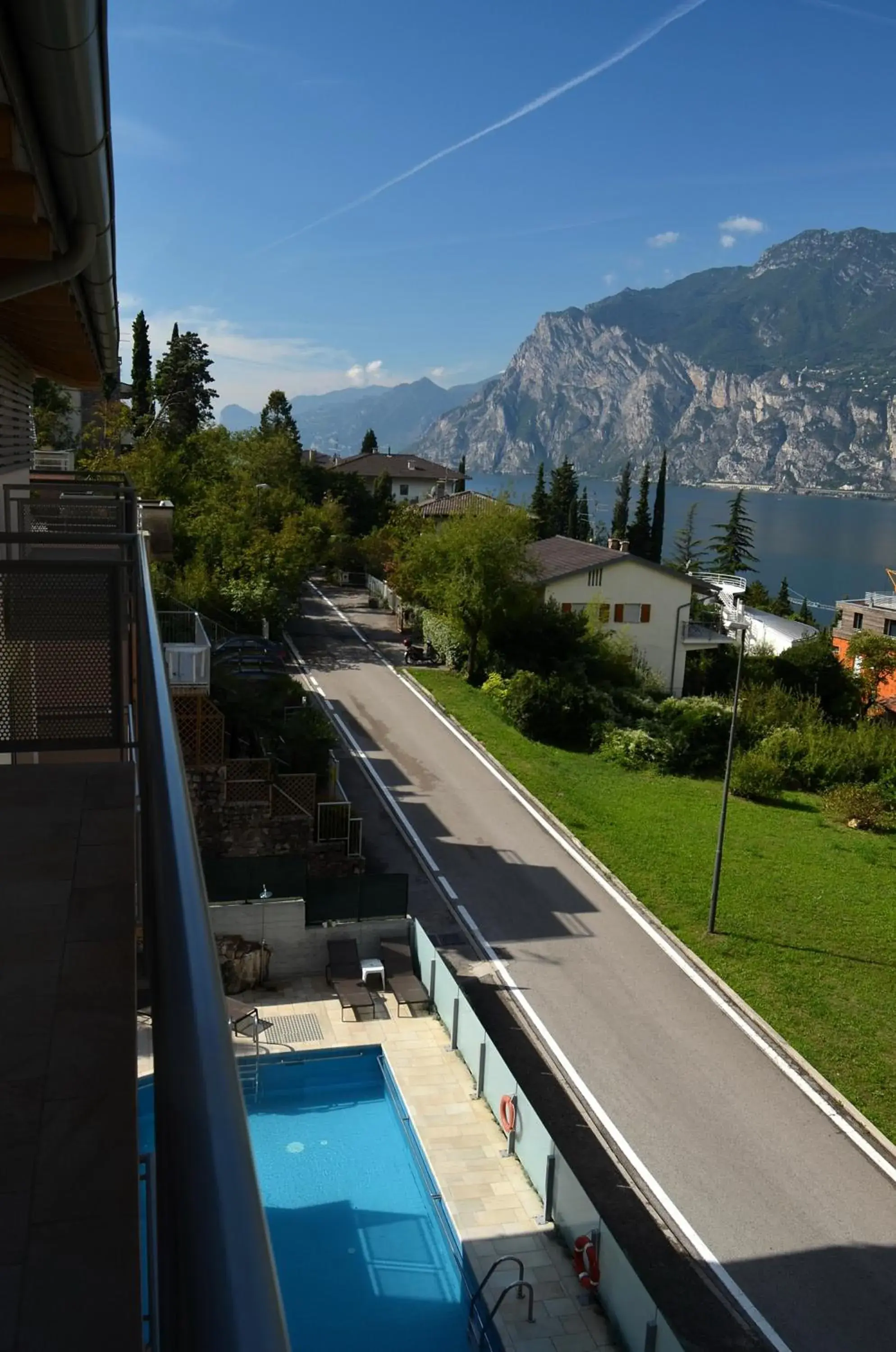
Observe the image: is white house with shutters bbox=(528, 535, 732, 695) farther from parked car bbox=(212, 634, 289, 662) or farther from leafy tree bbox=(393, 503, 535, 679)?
parked car bbox=(212, 634, 289, 662)

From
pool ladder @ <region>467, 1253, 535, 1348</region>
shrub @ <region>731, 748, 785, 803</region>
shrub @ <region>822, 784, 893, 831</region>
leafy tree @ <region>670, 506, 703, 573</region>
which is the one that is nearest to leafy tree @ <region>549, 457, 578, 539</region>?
leafy tree @ <region>670, 506, 703, 573</region>

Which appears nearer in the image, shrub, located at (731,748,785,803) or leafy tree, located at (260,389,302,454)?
shrub, located at (731,748,785,803)

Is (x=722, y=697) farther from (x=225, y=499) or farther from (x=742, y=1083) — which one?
(x=742, y=1083)

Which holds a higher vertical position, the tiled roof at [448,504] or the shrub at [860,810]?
the tiled roof at [448,504]

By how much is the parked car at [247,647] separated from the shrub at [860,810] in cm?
1677

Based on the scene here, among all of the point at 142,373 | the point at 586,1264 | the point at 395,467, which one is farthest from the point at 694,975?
the point at 395,467

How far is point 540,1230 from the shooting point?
11398mm

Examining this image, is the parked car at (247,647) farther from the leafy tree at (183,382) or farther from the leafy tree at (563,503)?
the leafy tree at (563,503)

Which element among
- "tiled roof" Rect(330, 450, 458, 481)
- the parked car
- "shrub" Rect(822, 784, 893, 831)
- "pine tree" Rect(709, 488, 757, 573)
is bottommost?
"shrub" Rect(822, 784, 893, 831)

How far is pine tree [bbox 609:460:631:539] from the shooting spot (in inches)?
2867

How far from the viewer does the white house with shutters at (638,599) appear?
40500mm

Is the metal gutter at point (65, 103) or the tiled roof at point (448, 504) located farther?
the tiled roof at point (448, 504)

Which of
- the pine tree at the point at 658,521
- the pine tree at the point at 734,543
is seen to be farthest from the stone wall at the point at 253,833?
the pine tree at the point at 734,543

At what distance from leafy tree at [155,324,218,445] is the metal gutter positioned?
187ft
